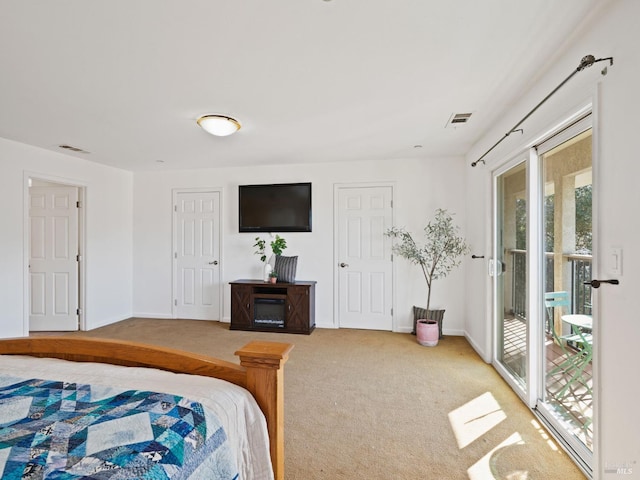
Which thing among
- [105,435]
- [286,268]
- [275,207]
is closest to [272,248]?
[286,268]

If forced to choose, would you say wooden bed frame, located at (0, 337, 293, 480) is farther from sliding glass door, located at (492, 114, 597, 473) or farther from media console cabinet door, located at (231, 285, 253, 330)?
media console cabinet door, located at (231, 285, 253, 330)

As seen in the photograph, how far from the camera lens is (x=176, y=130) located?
10.5 feet

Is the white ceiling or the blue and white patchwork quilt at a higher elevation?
the white ceiling

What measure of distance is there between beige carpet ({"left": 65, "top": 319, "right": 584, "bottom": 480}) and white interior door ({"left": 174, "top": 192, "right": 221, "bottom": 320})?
1255 mm

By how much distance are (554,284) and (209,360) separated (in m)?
2.23

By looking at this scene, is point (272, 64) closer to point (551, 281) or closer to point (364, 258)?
point (551, 281)

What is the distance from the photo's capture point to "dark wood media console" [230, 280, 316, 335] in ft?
14.0

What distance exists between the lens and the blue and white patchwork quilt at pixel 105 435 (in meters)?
0.78

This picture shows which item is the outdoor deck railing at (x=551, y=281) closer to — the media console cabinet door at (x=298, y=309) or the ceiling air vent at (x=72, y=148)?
the media console cabinet door at (x=298, y=309)

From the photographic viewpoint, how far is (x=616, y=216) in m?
1.42

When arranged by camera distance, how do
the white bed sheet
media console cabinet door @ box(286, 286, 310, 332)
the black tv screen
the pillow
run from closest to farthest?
the white bed sheet, media console cabinet door @ box(286, 286, 310, 332), the pillow, the black tv screen

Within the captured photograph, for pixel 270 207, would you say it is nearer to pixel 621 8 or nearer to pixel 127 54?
pixel 127 54

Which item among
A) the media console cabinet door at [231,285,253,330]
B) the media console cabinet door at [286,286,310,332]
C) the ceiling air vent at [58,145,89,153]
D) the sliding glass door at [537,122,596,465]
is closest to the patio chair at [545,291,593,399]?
the sliding glass door at [537,122,596,465]

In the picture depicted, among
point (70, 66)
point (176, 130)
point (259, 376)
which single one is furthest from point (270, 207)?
point (259, 376)
